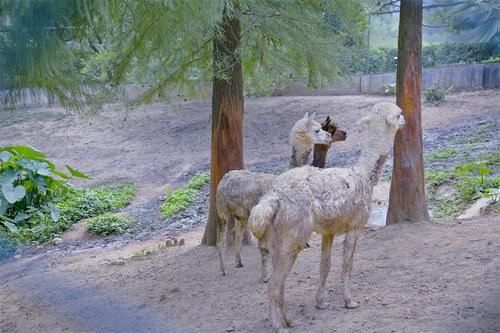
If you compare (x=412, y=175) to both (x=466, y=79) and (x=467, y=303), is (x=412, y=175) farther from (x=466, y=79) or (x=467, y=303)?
(x=466, y=79)

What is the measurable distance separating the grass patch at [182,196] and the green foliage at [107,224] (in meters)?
0.78

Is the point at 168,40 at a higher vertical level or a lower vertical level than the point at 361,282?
higher

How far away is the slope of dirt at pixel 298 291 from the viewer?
18.2 feet

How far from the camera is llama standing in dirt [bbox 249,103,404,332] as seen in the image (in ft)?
17.5

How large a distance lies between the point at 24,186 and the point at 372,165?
29.8 ft

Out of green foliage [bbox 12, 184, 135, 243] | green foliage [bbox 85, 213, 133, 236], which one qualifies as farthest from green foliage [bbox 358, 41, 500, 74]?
green foliage [bbox 12, 184, 135, 243]

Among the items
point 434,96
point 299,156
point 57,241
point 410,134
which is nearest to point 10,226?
point 57,241

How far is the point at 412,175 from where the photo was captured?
7914mm

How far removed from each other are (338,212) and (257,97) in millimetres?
14759

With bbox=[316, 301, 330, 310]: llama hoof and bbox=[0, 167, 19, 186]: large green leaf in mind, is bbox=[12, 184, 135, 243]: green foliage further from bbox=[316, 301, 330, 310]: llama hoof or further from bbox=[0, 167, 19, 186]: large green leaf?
bbox=[316, 301, 330, 310]: llama hoof

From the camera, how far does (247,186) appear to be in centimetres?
713

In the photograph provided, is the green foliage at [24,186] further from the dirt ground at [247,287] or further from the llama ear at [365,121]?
the llama ear at [365,121]

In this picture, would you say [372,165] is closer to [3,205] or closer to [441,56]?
[441,56]

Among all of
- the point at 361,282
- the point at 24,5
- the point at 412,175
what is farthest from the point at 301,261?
the point at 24,5
